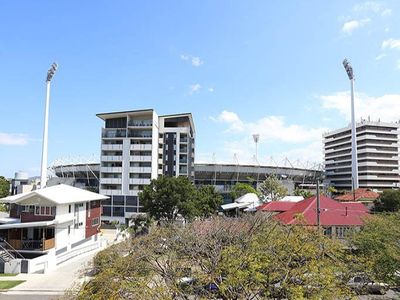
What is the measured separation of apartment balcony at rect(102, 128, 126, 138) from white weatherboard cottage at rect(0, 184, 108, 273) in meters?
A: 29.5

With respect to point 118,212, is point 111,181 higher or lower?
higher

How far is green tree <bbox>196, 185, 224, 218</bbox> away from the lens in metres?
49.7

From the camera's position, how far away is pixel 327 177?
468ft

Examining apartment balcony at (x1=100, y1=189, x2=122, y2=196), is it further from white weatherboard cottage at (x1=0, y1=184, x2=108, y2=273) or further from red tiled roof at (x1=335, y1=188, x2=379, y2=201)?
red tiled roof at (x1=335, y1=188, x2=379, y2=201)

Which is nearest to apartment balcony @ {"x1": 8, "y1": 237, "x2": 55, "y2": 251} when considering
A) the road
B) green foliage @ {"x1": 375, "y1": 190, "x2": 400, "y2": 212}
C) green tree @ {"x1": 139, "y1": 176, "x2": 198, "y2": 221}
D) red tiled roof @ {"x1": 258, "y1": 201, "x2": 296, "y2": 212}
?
the road

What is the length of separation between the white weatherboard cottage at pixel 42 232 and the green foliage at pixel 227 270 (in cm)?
2008

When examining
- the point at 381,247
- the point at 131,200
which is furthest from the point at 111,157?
the point at 381,247

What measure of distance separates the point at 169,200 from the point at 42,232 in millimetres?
15651

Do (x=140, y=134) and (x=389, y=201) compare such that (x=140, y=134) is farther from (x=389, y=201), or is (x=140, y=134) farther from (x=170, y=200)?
(x=389, y=201)

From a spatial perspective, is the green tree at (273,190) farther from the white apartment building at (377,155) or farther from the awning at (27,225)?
the white apartment building at (377,155)

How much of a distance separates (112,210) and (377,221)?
171ft

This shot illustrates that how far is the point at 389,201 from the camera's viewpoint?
5875cm

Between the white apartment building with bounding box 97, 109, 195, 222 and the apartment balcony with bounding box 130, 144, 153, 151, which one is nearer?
the white apartment building with bounding box 97, 109, 195, 222

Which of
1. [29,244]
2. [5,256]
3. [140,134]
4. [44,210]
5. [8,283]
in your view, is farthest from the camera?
[140,134]
